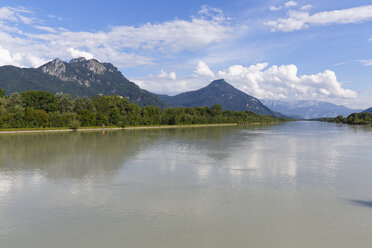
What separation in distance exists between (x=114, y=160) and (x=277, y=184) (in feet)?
64.3

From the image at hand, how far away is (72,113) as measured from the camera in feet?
317

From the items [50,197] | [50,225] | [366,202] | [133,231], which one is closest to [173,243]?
[133,231]

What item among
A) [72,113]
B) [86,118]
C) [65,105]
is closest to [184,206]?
[86,118]

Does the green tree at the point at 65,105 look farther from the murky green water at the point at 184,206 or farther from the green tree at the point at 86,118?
the murky green water at the point at 184,206

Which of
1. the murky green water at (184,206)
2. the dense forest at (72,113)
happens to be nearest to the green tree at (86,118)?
the dense forest at (72,113)

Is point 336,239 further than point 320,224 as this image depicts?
No

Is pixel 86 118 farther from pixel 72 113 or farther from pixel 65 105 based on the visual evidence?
pixel 65 105

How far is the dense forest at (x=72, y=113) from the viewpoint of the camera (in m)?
84.4

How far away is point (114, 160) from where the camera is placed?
30125 millimetres

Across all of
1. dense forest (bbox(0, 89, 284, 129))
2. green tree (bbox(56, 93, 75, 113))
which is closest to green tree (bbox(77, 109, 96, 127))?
dense forest (bbox(0, 89, 284, 129))

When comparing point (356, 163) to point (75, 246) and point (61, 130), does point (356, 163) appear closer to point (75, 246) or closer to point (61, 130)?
A: point (75, 246)

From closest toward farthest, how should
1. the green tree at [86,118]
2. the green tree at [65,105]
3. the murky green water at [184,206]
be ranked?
1. the murky green water at [184,206]
2. the green tree at [86,118]
3. the green tree at [65,105]

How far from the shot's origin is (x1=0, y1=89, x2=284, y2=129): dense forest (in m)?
84.4

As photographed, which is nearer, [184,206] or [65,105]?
[184,206]
